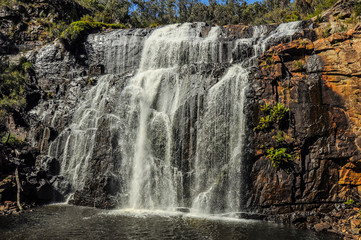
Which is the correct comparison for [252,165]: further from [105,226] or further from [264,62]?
[105,226]

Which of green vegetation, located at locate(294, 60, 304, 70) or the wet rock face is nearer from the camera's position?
the wet rock face

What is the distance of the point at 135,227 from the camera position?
13.8 meters

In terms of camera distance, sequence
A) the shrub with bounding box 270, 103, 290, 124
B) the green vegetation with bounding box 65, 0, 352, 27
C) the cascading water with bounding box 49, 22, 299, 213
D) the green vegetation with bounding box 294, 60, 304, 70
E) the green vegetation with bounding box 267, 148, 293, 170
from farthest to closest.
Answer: the green vegetation with bounding box 65, 0, 352, 27 → the green vegetation with bounding box 294, 60, 304, 70 → the cascading water with bounding box 49, 22, 299, 213 → the shrub with bounding box 270, 103, 290, 124 → the green vegetation with bounding box 267, 148, 293, 170

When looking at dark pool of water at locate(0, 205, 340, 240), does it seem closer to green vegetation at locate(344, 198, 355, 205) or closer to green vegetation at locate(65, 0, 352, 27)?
green vegetation at locate(344, 198, 355, 205)

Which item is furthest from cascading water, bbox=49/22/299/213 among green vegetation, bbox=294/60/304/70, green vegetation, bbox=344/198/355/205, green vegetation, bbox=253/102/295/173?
green vegetation, bbox=344/198/355/205

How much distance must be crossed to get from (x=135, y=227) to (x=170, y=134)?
687 centimetres

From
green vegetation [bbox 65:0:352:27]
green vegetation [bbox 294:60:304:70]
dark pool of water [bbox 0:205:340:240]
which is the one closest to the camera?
dark pool of water [bbox 0:205:340:240]

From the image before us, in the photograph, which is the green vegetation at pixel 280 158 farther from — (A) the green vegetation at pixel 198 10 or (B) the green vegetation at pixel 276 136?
(A) the green vegetation at pixel 198 10

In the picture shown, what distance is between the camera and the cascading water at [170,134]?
1735cm

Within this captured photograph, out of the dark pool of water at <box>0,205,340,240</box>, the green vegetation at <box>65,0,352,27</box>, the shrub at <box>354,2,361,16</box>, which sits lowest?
the dark pool of water at <box>0,205,340,240</box>

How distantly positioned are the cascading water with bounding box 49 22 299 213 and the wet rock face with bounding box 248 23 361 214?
1.44 metres

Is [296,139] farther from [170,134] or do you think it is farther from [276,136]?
[170,134]

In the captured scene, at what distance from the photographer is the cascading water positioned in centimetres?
1735

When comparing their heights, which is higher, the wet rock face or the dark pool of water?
the wet rock face
